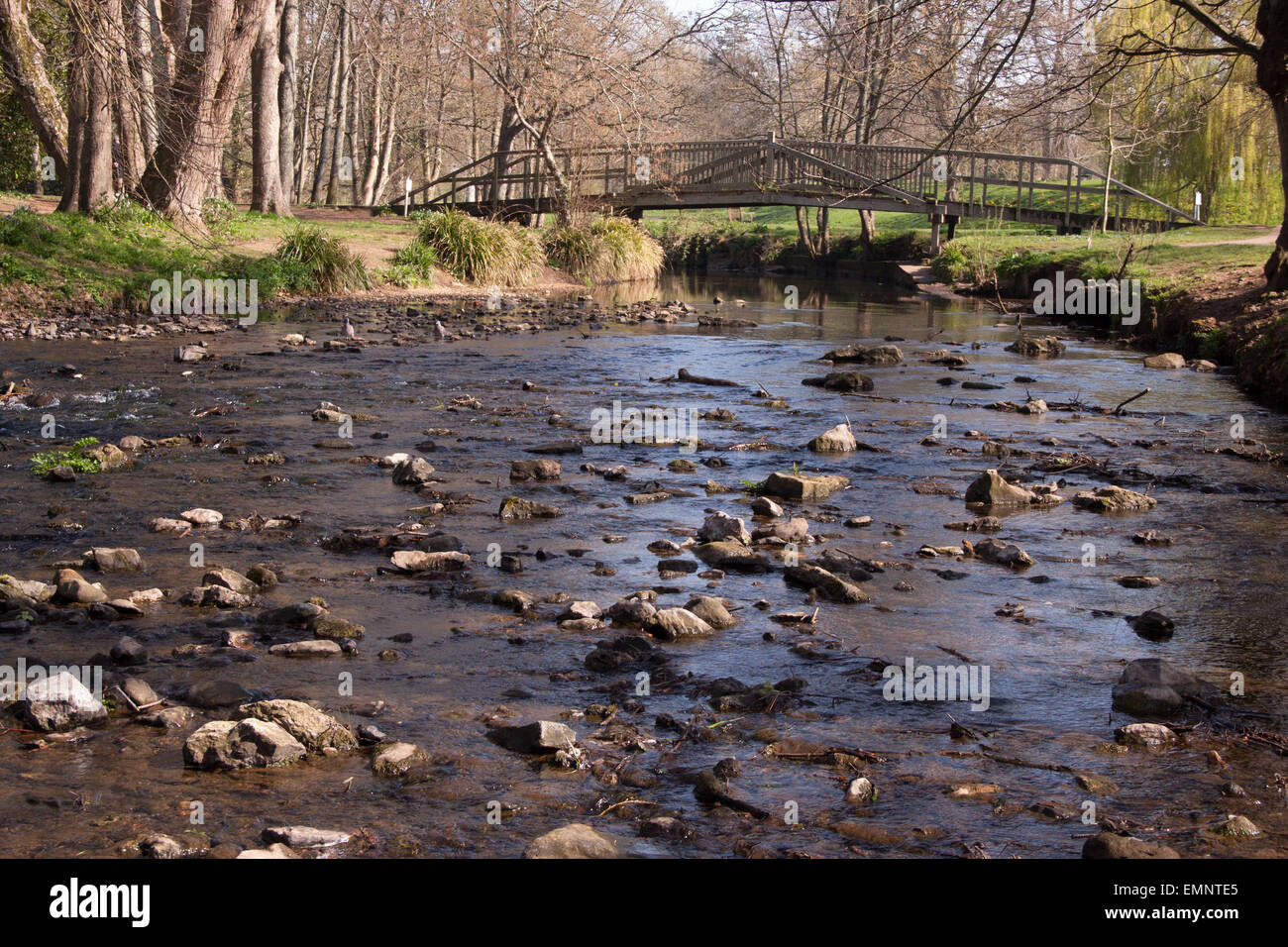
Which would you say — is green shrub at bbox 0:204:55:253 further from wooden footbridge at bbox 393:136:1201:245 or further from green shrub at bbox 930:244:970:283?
green shrub at bbox 930:244:970:283

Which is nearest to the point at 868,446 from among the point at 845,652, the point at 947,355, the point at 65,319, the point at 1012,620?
the point at 1012,620

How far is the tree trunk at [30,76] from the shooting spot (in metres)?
17.0

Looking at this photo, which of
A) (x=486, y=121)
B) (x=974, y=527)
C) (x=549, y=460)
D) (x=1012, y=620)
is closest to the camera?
(x=1012, y=620)

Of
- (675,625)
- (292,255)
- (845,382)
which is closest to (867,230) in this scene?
(292,255)

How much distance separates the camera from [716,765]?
4.17 m

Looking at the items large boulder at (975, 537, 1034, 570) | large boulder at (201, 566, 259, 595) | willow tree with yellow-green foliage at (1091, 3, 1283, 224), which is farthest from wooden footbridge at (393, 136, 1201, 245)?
large boulder at (201, 566, 259, 595)

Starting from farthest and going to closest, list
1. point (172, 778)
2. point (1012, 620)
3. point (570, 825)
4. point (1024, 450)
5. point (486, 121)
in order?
1. point (486, 121)
2. point (1024, 450)
3. point (1012, 620)
4. point (172, 778)
5. point (570, 825)

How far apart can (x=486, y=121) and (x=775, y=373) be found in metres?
43.1

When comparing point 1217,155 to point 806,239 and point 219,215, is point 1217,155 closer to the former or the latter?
point 806,239

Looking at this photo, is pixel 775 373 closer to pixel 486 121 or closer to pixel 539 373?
pixel 539 373

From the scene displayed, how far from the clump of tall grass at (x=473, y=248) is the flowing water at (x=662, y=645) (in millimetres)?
11872

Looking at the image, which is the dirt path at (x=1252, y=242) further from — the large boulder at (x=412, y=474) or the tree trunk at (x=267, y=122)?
the tree trunk at (x=267, y=122)

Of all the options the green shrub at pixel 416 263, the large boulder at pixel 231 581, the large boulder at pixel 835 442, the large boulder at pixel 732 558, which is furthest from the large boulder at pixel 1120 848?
the green shrub at pixel 416 263

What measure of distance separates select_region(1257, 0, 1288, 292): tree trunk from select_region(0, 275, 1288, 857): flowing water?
4156 mm
